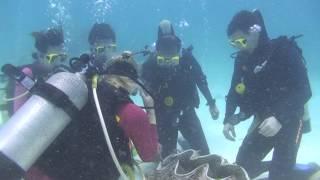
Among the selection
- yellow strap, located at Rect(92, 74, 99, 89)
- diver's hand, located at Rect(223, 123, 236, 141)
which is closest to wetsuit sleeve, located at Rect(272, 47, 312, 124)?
diver's hand, located at Rect(223, 123, 236, 141)

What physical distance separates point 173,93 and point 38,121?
4.14 meters

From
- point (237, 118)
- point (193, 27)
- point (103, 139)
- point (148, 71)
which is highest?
point (103, 139)

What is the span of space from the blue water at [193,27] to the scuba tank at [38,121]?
7630mm

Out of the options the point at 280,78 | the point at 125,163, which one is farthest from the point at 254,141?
the point at 125,163

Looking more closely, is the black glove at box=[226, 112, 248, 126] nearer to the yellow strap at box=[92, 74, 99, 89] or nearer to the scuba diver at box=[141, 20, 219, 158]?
the scuba diver at box=[141, 20, 219, 158]

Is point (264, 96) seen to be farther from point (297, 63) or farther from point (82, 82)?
point (82, 82)

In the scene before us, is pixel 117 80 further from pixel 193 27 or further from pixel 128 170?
pixel 193 27

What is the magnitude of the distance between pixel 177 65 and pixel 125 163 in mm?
3810

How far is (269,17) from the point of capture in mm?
58688

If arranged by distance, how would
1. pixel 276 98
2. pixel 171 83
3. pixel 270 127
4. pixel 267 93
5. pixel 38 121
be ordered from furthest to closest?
1. pixel 171 83
2. pixel 267 93
3. pixel 276 98
4. pixel 270 127
5. pixel 38 121

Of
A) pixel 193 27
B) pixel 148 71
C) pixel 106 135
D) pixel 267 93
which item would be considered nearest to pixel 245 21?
pixel 267 93

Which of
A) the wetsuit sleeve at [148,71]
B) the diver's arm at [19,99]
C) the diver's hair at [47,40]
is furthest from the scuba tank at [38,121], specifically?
the wetsuit sleeve at [148,71]

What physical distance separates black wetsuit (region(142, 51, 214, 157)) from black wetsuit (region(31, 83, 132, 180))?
3413 mm

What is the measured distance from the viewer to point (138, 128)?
3186 millimetres
